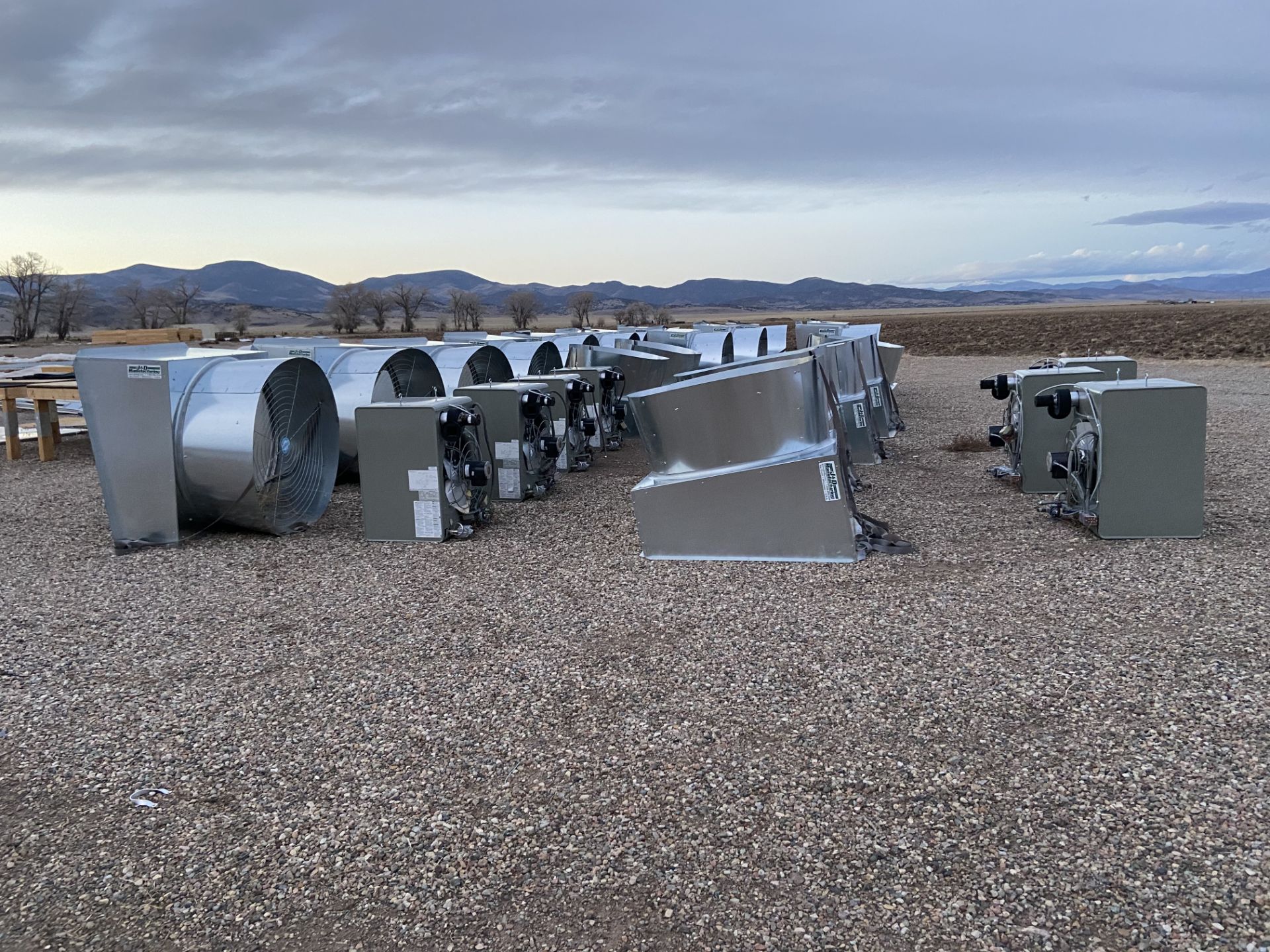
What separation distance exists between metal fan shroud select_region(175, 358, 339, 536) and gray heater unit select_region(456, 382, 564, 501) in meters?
1.44

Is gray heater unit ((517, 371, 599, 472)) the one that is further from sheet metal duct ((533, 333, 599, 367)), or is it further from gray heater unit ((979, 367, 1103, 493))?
gray heater unit ((979, 367, 1103, 493))

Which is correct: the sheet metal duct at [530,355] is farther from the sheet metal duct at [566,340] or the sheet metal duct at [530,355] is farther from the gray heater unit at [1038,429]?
the gray heater unit at [1038,429]

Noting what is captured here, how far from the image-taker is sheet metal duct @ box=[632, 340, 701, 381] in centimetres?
1323

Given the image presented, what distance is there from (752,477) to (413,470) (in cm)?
274

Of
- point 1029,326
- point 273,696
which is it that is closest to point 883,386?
point 273,696

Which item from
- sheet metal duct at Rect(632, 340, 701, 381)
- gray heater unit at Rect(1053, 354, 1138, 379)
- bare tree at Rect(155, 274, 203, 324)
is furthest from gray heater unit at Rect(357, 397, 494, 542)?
bare tree at Rect(155, 274, 203, 324)

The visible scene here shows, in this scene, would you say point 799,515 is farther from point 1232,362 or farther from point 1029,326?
point 1029,326

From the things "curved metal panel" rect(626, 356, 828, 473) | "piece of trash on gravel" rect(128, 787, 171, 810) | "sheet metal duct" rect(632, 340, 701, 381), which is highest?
"sheet metal duct" rect(632, 340, 701, 381)

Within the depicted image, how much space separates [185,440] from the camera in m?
7.36

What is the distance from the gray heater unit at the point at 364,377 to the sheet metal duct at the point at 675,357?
3597 millimetres

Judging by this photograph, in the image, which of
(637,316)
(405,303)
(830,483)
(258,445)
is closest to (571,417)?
(258,445)

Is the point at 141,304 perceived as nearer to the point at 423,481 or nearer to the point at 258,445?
the point at 258,445

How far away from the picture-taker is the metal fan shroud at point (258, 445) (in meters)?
7.36

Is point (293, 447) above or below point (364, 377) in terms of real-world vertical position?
below
